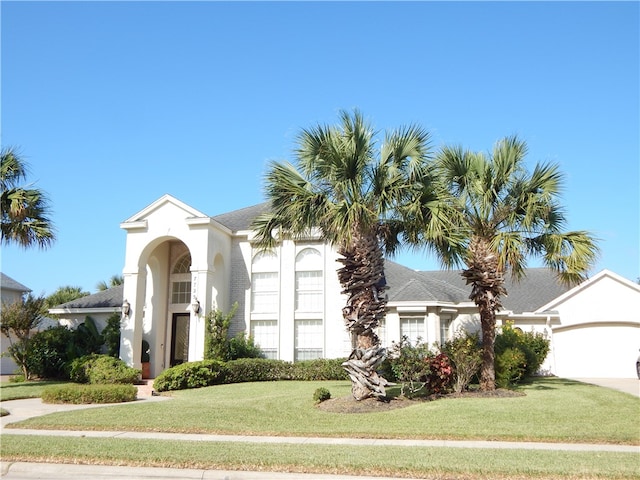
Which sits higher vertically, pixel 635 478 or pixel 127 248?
pixel 127 248

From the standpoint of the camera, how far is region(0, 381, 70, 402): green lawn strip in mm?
17281

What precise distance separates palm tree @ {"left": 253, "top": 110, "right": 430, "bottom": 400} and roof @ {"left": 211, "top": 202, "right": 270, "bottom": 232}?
9805 millimetres

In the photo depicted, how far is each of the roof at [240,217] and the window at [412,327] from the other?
8.09 m

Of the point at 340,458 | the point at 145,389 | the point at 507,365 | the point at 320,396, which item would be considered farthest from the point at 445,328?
the point at 340,458

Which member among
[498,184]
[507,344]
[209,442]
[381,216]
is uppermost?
[498,184]

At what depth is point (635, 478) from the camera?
7.29m

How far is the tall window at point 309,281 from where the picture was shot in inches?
949

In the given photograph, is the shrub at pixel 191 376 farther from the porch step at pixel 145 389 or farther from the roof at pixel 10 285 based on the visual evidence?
the roof at pixel 10 285

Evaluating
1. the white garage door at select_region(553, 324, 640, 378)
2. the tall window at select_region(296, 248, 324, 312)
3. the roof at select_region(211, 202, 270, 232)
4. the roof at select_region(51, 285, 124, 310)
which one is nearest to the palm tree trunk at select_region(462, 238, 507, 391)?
the tall window at select_region(296, 248, 324, 312)

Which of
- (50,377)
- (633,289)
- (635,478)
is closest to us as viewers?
(635,478)

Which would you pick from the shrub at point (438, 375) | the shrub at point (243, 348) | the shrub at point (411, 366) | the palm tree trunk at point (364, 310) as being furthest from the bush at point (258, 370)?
the palm tree trunk at point (364, 310)

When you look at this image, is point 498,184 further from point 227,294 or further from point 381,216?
point 227,294

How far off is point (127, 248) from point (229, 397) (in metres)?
9.70

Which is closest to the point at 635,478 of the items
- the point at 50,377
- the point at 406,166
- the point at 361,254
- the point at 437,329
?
the point at 361,254
